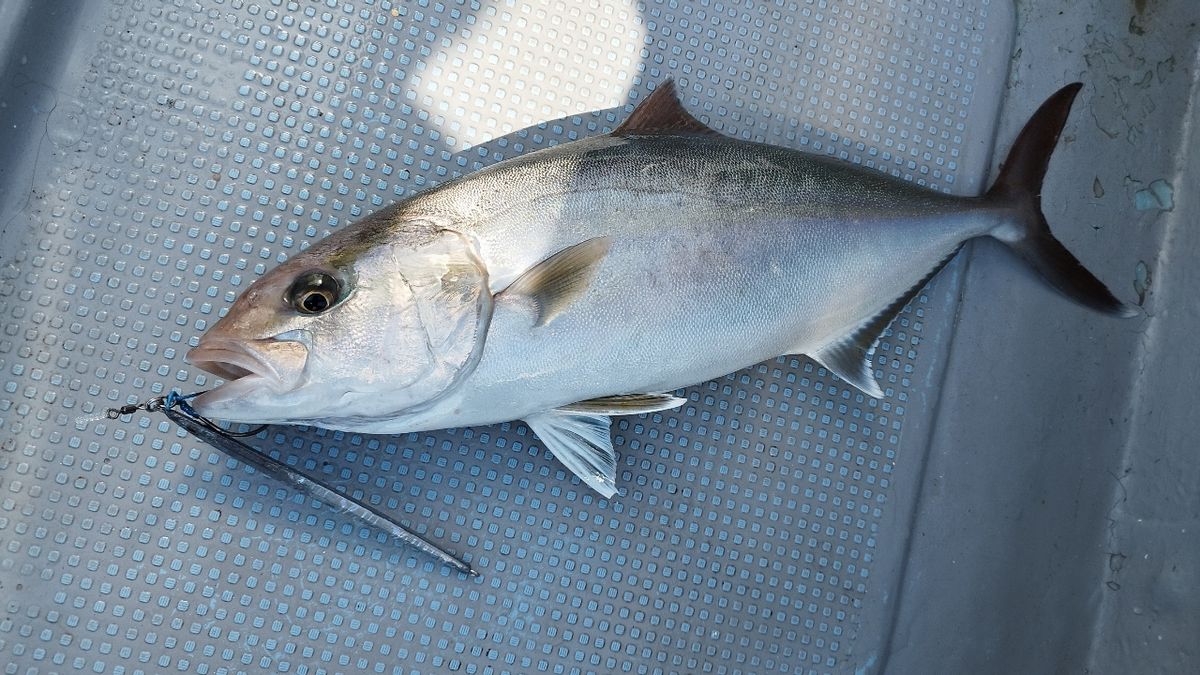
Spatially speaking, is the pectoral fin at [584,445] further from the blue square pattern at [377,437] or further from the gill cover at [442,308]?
the gill cover at [442,308]

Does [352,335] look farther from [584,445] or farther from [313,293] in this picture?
[584,445]

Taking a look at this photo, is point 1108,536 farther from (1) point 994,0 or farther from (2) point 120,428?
(2) point 120,428

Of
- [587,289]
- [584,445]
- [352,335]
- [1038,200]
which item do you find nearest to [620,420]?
[584,445]

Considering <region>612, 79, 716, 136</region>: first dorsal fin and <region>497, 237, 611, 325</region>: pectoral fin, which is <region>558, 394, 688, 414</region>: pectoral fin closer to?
<region>497, 237, 611, 325</region>: pectoral fin

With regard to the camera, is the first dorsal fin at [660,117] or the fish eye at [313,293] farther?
the first dorsal fin at [660,117]

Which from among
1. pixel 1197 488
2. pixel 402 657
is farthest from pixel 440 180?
pixel 1197 488

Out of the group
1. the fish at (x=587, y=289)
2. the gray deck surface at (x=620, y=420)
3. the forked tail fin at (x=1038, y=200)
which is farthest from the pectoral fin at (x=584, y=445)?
the forked tail fin at (x=1038, y=200)

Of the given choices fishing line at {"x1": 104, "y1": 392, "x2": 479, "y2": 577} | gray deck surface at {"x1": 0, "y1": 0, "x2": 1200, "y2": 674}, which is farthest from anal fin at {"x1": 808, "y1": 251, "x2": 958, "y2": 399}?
fishing line at {"x1": 104, "y1": 392, "x2": 479, "y2": 577}
